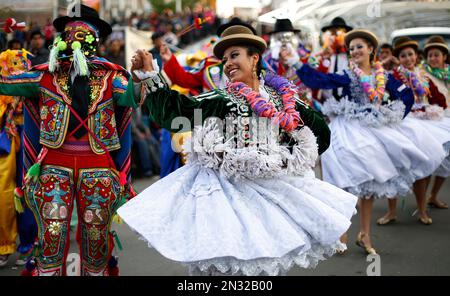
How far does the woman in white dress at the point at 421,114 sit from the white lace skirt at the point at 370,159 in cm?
14

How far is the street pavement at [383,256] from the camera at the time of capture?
19.6 ft

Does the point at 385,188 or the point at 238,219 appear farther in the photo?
the point at 385,188

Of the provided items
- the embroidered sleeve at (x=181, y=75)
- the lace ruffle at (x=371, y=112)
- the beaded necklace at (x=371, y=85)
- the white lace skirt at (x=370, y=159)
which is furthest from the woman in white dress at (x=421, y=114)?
the embroidered sleeve at (x=181, y=75)

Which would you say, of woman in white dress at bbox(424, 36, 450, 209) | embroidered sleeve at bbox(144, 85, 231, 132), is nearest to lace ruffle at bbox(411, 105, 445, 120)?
woman in white dress at bbox(424, 36, 450, 209)

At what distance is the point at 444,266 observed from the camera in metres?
6.12

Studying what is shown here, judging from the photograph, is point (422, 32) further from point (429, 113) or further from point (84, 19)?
point (84, 19)

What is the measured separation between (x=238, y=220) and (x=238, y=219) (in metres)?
0.01

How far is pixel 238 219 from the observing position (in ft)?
11.9

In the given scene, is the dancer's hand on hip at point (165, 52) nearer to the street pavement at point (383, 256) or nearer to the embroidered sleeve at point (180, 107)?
the street pavement at point (383, 256)

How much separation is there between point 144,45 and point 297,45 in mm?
6378

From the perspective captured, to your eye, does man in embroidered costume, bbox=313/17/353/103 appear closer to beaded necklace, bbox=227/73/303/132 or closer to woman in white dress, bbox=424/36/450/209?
woman in white dress, bbox=424/36/450/209

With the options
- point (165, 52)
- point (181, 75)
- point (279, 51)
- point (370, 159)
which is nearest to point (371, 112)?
point (370, 159)

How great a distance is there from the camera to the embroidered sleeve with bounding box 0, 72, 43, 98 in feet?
15.7
